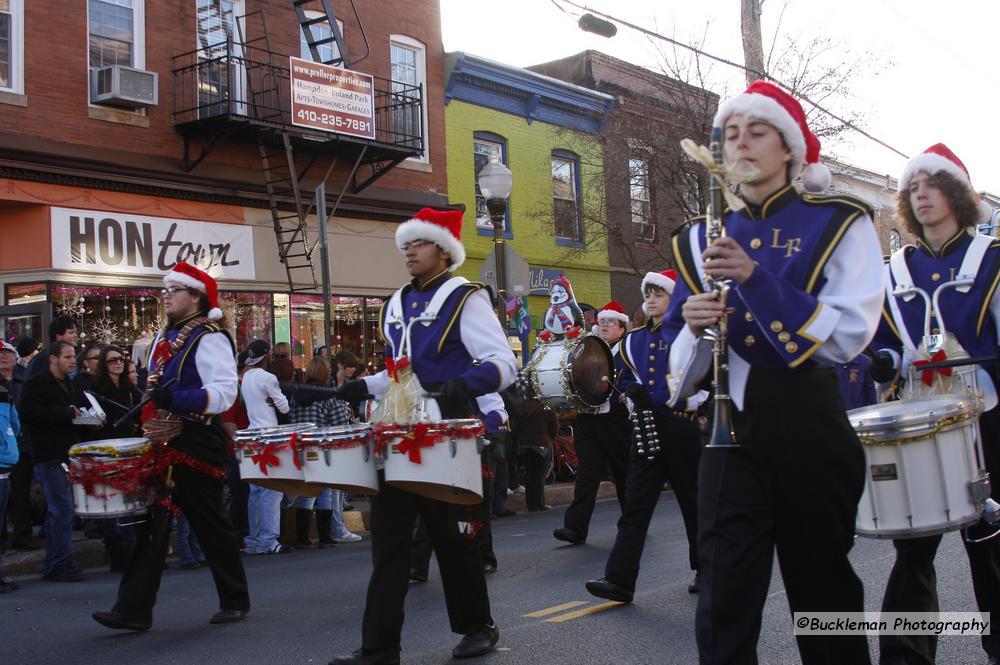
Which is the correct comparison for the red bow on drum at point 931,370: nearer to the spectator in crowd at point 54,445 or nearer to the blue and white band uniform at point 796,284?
the blue and white band uniform at point 796,284

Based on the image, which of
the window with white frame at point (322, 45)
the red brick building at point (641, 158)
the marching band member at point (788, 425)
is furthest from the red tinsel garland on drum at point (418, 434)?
the red brick building at point (641, 158)

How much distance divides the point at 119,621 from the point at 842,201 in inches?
199

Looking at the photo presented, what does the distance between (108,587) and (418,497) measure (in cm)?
489

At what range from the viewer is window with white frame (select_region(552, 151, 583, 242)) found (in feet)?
85.8

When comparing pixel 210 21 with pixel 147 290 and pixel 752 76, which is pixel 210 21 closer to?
pixel 147 290

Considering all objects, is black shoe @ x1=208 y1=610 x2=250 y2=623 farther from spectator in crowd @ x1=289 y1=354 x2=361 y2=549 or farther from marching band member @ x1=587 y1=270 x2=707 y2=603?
spectator in crowd @ x1=289 y1=354 x2=361 y2=549

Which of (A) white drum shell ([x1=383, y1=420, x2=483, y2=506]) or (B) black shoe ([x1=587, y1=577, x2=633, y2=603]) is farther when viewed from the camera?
(B) black shoe ([x1=587, y1=577, x2=633, y2=603])

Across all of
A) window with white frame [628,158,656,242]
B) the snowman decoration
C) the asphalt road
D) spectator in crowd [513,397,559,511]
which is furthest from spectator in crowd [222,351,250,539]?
window with white frame [628,158,656,242]

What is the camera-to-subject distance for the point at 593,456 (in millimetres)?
10375

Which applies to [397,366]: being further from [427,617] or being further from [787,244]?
[787,244]

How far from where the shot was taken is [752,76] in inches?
759

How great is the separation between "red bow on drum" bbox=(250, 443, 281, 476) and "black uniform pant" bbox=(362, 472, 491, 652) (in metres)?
0.60

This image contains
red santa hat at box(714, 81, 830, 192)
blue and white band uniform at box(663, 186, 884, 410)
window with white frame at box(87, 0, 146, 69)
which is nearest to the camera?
blue and white band uniform at box(663, 186, 884, 410)

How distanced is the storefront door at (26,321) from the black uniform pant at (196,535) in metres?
8.28
